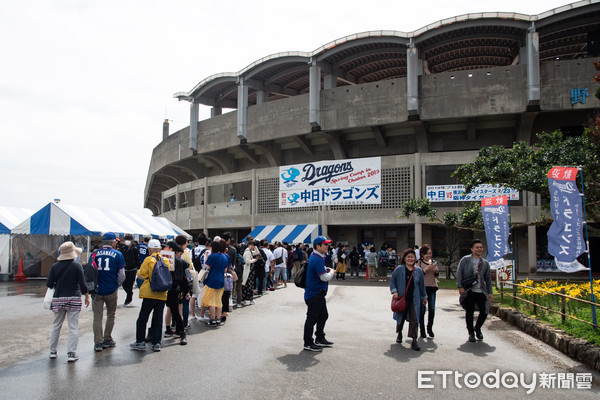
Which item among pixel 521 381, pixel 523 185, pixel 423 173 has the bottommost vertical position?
pixel 521 381

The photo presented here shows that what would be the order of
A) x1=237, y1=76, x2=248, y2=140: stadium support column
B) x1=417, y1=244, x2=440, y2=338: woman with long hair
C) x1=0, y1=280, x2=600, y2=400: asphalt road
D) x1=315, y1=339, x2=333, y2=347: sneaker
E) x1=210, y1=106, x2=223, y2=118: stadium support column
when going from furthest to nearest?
x1=210, y1=106, x2=223, y2=118: stadium support column → x1=237, y1=76, x2=248, y2=140: stadium support column → x1=417, y1=244, x2=440, y2=338: woman with long hair → x1=315, y1=339, x2=333, y2=347: sneaker → x1=0, y1=280, x2=600, y2=400: asphalt road

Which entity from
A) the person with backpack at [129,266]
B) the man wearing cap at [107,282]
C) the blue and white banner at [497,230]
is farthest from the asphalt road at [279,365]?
the blue and white banner at [497,230]

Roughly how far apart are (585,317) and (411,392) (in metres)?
4.91

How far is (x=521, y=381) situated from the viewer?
5594 millimetres

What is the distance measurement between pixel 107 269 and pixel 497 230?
9896mm

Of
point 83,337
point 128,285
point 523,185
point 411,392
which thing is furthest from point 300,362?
point 523,185

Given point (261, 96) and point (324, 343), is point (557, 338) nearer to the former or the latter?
point (324, 343)

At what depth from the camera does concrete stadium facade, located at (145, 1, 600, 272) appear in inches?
955

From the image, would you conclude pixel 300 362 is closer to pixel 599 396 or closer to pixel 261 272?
pixel 599 396

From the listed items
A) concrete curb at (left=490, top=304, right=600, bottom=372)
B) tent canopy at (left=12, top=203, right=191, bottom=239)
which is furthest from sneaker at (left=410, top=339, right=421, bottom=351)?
tent canopy at (left=12, top=203, right=191, bottom=239)

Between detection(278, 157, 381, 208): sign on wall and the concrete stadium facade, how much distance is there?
4.35 feet

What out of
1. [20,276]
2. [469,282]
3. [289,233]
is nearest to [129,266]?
[469,282]

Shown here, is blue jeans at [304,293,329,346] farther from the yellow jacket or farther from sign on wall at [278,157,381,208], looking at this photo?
sign on wall at [278,157,381,208]

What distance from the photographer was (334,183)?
88.3ft
